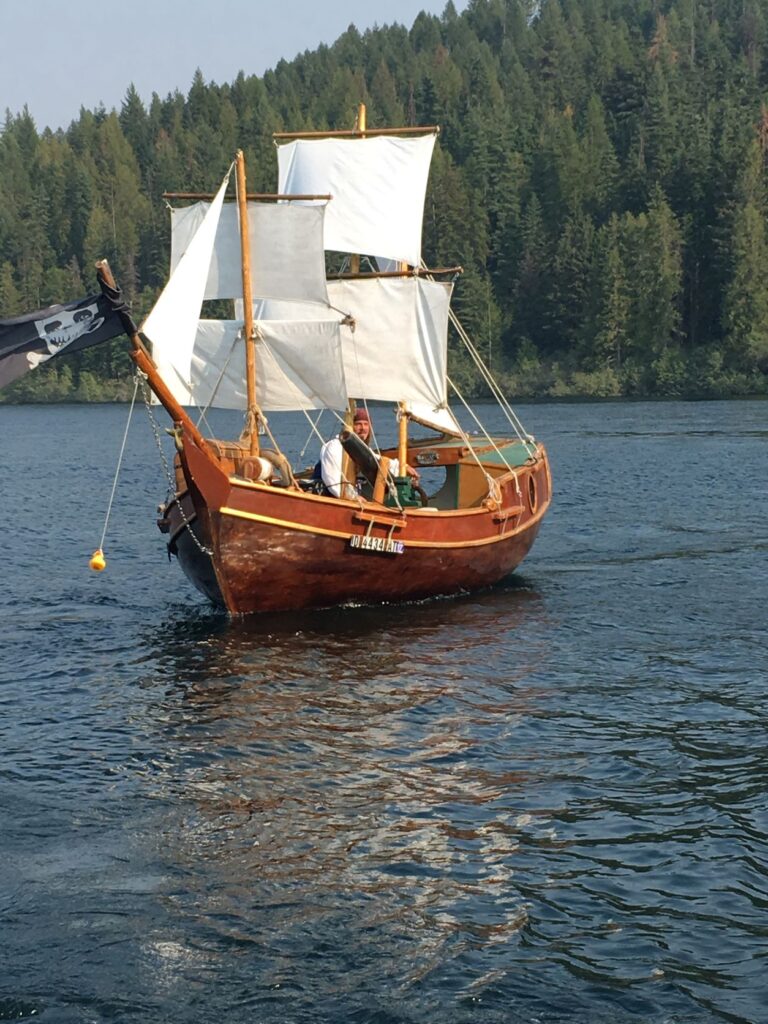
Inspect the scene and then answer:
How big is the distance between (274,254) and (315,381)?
2458 millimetres

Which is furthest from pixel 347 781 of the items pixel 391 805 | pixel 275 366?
pixel 275 366

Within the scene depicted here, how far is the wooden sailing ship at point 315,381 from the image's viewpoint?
2381cm

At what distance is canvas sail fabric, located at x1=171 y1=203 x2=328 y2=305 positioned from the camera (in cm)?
2558

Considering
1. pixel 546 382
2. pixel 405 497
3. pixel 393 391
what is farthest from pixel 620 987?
pixel 546 382

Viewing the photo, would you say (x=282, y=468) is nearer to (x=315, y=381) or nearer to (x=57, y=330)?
(x=315, y=381)

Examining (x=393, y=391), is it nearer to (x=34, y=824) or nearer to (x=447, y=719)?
(x=447, y=719)

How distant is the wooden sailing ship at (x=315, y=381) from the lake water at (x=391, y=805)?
1.02 metres

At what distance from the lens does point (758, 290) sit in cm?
11431

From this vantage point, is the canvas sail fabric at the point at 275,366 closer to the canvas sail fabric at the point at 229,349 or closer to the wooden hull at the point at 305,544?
the canvas sail fabric at the point at 229,349

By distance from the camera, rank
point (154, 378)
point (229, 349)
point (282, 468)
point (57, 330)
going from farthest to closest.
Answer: point (229, 349), point (282, 468), point (154, 378), point (57, 330)

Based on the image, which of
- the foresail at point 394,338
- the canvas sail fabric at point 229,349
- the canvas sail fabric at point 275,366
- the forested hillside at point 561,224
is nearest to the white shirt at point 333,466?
the canvas sail fabric at point 275,366

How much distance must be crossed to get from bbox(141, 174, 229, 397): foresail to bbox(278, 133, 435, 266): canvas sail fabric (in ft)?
16.6

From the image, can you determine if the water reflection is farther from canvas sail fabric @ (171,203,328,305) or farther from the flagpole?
canvas sail fabric @ (171,203,328,305)

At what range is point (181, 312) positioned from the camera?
23.6 meters
